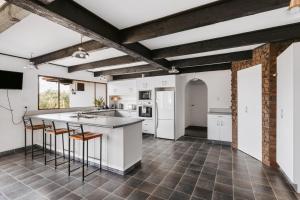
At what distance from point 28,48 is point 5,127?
225 centimetres

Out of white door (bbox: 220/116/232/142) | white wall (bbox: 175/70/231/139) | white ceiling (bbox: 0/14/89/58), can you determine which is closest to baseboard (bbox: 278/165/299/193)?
white door (bbox: 220/116/232/142)

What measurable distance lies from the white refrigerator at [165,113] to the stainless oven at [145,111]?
35 cm

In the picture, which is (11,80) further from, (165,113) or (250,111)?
(250,111)

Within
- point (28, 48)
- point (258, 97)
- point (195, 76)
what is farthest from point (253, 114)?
point (28, 48)

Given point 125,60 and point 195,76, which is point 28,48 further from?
point 195,76

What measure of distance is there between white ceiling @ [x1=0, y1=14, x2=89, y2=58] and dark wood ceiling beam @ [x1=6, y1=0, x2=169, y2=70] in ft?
2.26

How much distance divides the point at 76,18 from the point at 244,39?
9.55 feet

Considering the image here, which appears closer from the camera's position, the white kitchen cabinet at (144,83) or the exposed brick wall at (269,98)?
the exposed brick wall at (269,98)

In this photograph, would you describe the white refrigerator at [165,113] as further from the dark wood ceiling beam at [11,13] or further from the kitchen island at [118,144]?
the dark wood ceiling beam at [11,13]

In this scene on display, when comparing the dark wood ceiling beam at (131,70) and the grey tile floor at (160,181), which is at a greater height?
the dark wood ceiling beam at (131,70)

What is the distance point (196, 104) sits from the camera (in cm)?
786

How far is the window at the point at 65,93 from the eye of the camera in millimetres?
5243

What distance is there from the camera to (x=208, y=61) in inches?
171

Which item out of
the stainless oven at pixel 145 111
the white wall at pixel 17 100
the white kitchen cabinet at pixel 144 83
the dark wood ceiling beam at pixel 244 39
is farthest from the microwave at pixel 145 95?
the white wall at pixel 17 100
